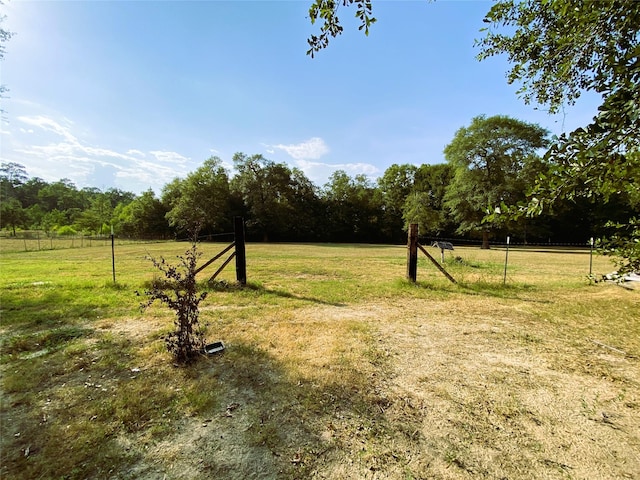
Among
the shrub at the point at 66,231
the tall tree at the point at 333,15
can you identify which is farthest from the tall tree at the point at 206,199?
the tall tree at the point at 333,15

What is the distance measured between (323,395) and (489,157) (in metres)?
28.9

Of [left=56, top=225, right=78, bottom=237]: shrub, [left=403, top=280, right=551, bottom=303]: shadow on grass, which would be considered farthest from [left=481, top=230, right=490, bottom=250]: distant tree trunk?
[left=56, top=225, right=78, bottom=237]: shrub

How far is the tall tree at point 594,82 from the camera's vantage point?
4.02 ft

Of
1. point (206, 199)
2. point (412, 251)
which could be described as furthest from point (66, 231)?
point (412, 251)

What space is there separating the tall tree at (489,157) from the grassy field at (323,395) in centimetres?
2267

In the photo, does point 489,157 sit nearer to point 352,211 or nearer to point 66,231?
point 352,211

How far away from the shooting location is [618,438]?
2148 mm

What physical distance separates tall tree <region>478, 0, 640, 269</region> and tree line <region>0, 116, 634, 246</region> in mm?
24766

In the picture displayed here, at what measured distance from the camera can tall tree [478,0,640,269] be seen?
1.22 metres

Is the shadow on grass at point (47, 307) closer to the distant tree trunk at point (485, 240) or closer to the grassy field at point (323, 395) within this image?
the grassy field at point (323, 395)

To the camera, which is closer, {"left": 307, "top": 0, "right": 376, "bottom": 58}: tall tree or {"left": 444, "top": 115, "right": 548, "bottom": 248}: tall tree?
{"left": 307, "top": 0, "right": 376, "bottom": 58}: tall tree

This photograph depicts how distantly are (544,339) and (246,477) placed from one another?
446 centimetres

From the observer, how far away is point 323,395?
2.69 metres

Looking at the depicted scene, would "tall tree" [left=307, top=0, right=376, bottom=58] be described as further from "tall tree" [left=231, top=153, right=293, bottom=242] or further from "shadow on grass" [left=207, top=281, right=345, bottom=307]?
"tall tree" [left=231, top=153, right=293, bottom=242]
